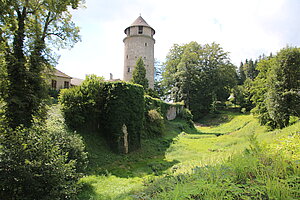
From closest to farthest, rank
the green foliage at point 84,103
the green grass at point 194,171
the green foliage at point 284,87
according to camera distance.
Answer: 1. the green grass at point 194,171
2. the green foliage at point 84,103
3. the green foliage at point 284,87

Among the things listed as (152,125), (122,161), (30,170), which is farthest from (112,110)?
(30,170)

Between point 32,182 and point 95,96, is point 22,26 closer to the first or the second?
point 95,96

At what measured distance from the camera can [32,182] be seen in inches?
189

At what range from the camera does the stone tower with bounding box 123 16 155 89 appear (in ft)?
106

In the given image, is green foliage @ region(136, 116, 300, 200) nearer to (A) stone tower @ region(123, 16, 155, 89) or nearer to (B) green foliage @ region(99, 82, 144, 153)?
(B) green foliage @ region(99, 82, 144, 153)

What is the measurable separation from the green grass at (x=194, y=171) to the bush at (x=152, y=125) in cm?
75

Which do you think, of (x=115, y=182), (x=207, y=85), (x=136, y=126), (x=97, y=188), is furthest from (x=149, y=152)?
(x=207, y=85)

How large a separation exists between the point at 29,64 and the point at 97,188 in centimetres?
731


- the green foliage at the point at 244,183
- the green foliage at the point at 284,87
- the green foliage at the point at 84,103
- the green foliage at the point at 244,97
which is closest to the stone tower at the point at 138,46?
the green foliage at the point at 84,103

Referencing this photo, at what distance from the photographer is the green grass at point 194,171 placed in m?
2.39

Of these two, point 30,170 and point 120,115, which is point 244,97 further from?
point 30,170

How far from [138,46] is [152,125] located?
19.2m

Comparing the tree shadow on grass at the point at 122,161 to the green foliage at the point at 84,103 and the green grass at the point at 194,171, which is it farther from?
the green foliage at the point at 84,103

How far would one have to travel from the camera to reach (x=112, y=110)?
41.8ft
